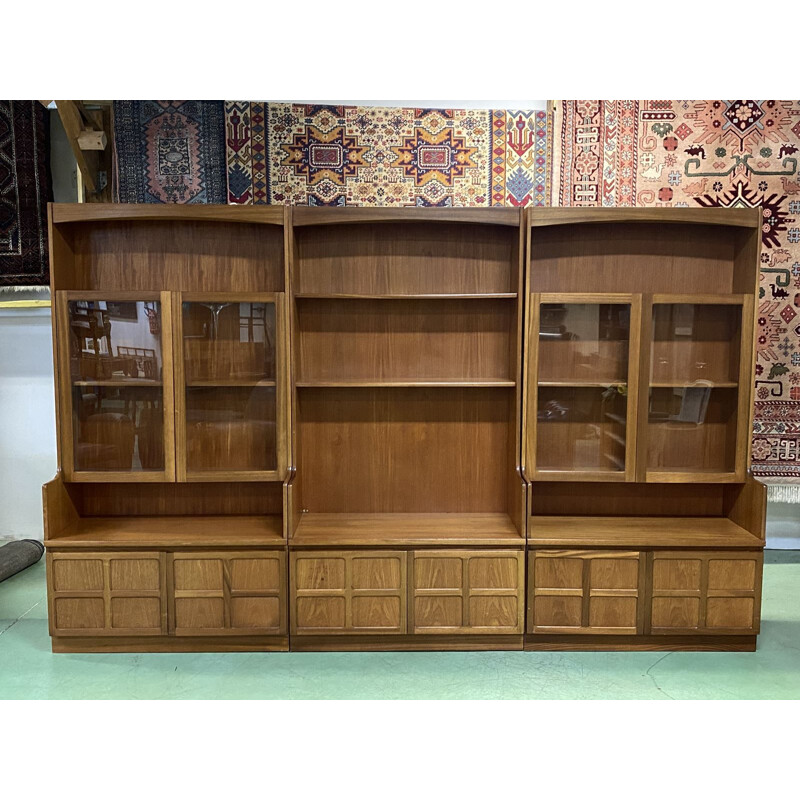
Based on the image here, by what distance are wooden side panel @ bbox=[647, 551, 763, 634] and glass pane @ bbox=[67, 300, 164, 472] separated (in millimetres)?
2388

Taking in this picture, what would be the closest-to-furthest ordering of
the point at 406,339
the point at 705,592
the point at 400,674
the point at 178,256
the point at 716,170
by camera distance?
the point at 400,674 < the point at 705,592 < the point at 178,256 < the point at 406,339 < the point at 716,170

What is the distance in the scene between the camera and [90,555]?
305 centimetres

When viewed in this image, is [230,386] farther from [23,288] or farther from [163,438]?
[23,288]

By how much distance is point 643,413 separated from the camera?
10.3 ft

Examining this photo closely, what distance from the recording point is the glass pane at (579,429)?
3188 mm

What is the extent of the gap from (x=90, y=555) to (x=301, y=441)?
3.60ft

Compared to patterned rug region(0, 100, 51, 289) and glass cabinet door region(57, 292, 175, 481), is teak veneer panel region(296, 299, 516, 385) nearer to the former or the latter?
glass cabinet door region(57, 292, 175, 481)

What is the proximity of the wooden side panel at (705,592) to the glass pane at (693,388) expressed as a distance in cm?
42

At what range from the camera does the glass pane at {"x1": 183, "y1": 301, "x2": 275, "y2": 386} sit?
3.10 m

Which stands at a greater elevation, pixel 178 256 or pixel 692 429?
pixel 178 256

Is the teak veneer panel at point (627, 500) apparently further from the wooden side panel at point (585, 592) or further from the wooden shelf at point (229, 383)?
the wooden shelf at point (229, 383)

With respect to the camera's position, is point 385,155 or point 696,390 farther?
point 385,155

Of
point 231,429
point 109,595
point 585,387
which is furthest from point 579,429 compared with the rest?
point 109,595

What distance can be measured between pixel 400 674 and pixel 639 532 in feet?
4.23
